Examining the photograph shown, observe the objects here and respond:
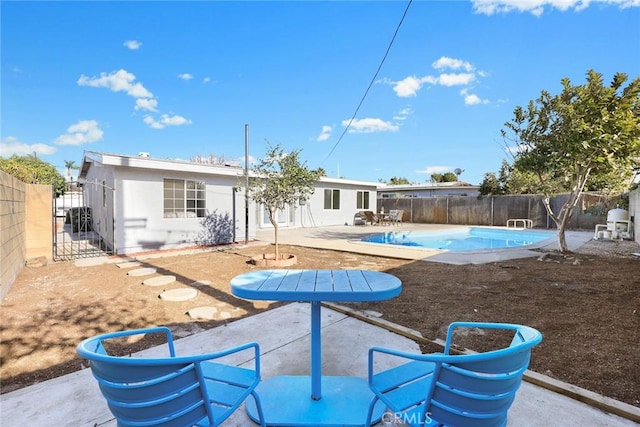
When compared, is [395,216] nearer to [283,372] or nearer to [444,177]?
[283,372]

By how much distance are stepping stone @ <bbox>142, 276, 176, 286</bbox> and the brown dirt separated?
15 centimetres

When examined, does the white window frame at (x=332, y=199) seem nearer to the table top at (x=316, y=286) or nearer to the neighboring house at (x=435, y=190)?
the neighboring house at (x=435, y=190)

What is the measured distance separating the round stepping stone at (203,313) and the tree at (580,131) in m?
8.41

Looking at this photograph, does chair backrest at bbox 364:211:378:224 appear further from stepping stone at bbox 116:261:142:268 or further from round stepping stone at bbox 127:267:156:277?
round stepping stone at bbox 127:267:156:277

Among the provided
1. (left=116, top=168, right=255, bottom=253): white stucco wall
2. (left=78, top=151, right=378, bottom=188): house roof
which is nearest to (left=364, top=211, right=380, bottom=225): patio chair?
(left=78, top=151, right=378, bottom=188): house roof

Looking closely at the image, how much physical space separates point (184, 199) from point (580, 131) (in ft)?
35.5

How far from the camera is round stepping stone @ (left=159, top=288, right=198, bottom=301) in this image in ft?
15.3

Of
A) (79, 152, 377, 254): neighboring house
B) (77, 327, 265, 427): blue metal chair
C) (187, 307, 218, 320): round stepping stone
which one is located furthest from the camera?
(79, 152, 377, 254): neighboring house

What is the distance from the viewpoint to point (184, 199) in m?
9.90

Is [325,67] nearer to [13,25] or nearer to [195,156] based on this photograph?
[13,25]

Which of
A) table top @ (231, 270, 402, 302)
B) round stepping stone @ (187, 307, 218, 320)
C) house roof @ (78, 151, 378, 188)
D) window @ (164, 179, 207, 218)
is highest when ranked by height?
house roof @ (78, 151, 378, 188)

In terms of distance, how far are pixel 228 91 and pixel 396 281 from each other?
742 inches

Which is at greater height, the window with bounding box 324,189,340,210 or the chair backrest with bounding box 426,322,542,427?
the window with bounding box 324,189,340,210

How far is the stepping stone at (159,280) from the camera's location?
5.52 metres
